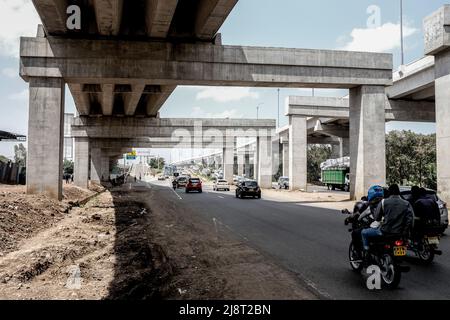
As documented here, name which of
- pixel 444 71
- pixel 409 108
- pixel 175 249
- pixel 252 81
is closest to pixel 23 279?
pixel 175 249

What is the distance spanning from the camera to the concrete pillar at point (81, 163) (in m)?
47.2

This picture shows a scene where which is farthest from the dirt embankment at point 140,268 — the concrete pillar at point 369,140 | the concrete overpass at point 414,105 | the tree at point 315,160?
the tree at point 315,160

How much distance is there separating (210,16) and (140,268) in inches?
495

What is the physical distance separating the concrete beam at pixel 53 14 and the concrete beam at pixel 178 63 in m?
0.91

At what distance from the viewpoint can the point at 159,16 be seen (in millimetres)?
17562

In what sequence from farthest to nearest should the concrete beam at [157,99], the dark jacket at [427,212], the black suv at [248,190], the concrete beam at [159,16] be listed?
the black suv at [248,190]
the concrete beam at [157,99]
the concrete beam at [159,16]
the dark jacket at [427,212]

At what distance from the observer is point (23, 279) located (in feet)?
25.3

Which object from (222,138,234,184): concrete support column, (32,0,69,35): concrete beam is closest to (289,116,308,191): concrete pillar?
(222,138,234,184): concrete support column

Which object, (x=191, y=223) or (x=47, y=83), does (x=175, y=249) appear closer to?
(x=191, y=223)

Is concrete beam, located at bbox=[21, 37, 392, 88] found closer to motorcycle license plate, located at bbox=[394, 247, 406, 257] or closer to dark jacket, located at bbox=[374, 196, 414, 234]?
dark jacket, located at bbox=[374, 196, 414, 234]

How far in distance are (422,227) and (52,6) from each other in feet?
52.1

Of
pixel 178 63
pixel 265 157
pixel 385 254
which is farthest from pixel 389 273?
pixel 265 157

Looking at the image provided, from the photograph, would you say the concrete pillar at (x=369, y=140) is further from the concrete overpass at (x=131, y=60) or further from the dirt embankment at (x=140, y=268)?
the dirt embankment at (x=140, y=268)

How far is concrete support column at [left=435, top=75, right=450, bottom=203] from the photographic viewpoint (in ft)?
75.3
